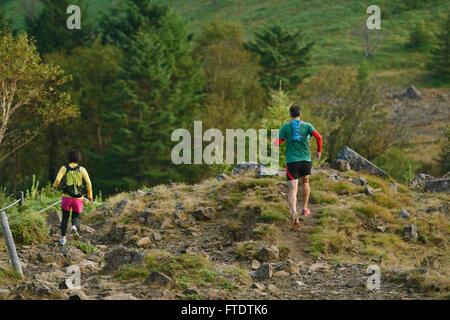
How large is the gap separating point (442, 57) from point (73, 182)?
60.5 meters

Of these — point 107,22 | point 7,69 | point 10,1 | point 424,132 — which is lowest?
point 424,132

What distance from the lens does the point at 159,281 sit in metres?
7.16

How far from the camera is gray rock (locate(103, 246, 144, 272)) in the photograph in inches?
329

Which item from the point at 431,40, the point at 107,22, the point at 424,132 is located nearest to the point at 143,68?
the point at 107,22

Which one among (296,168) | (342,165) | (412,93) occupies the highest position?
(412,93)

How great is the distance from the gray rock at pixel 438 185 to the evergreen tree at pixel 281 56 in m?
36.1

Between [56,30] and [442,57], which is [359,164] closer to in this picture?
[56,30]

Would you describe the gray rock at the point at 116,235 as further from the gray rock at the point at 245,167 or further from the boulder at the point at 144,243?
the gray rock at the point at 245,167

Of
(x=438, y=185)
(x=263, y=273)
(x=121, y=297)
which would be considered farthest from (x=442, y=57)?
(x=121, y=297)

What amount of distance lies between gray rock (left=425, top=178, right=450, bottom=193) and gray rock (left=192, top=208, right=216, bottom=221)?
6.77 metres

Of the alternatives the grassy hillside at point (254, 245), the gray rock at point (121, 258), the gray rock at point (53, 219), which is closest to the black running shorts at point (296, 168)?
the grassy hillside at point (254, 245)

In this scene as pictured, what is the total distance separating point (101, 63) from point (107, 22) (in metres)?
8.66

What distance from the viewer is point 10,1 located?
116 m
